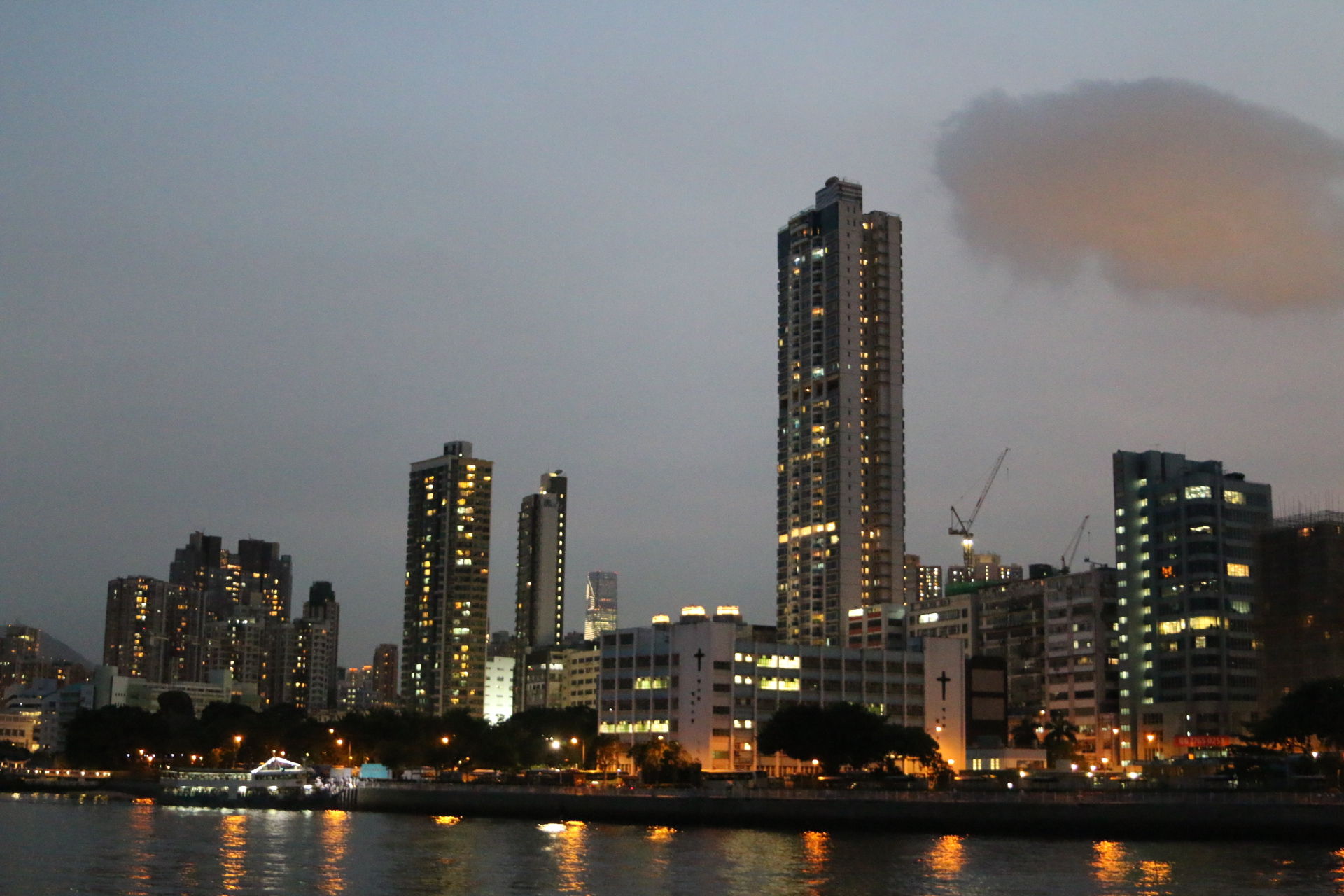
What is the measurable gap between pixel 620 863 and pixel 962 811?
4549 centimetres

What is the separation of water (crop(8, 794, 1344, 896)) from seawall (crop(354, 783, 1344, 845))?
435cm

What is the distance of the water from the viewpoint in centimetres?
9238

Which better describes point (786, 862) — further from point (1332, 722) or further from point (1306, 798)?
point (1332, 722)

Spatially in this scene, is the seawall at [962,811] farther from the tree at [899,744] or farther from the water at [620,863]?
the tree at [899,744]

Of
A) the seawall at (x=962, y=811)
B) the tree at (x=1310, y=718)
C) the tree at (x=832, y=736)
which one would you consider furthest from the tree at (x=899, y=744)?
the tree at (x=1310, y=718)

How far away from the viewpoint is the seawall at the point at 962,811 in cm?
12912

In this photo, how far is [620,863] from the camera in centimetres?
11025

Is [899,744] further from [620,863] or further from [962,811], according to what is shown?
[620,863]

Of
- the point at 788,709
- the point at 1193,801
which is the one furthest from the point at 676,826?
the point at 1193,801

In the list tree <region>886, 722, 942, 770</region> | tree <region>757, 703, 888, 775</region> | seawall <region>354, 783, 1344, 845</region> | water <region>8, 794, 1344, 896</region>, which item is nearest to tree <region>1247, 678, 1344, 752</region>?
tree <region>886, 722, 942, 770</region>

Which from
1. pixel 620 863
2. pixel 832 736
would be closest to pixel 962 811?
pixel 832 736

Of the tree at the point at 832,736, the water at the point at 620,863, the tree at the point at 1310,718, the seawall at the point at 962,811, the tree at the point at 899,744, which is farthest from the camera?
the tree at the point at 899,744

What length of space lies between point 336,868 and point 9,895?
24.7 metres

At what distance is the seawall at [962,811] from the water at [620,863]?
4353 millimetres
